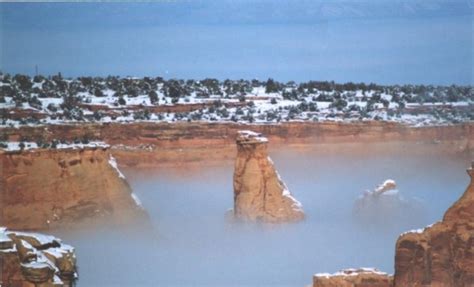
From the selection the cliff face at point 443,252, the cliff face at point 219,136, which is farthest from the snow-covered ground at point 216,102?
the cliff face at point 443,252

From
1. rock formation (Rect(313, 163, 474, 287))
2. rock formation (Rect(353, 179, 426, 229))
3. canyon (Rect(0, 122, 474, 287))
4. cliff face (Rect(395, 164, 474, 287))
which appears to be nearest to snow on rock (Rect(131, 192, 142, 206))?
canyon (Rect(0, 122, 474, 287))

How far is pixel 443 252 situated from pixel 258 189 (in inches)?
324

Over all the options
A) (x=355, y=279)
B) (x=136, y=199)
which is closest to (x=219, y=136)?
(x=136, y=199)

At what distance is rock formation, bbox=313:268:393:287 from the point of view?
1817 cm

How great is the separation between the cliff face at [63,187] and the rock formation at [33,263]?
8.88m

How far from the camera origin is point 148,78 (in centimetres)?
3375

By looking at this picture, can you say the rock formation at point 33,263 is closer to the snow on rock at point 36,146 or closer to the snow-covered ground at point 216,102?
the snow on rock at point 36,146

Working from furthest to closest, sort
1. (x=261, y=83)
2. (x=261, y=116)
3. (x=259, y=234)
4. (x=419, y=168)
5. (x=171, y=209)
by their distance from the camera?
1. (x=261, y=83)
2. (x=261, y=116)
3. (x=419, y=168)
4. (x=171, y=209)
5. (x=259, y=234)

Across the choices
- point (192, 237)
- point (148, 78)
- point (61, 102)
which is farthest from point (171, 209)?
point (148, 78)

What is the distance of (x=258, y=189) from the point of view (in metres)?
26.1

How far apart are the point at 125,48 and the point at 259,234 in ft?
23.1

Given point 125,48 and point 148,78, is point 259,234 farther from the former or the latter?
A: point 148,78

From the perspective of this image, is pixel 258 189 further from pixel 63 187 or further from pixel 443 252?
pixel 443 252

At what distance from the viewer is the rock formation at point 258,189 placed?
2600 centimetres
